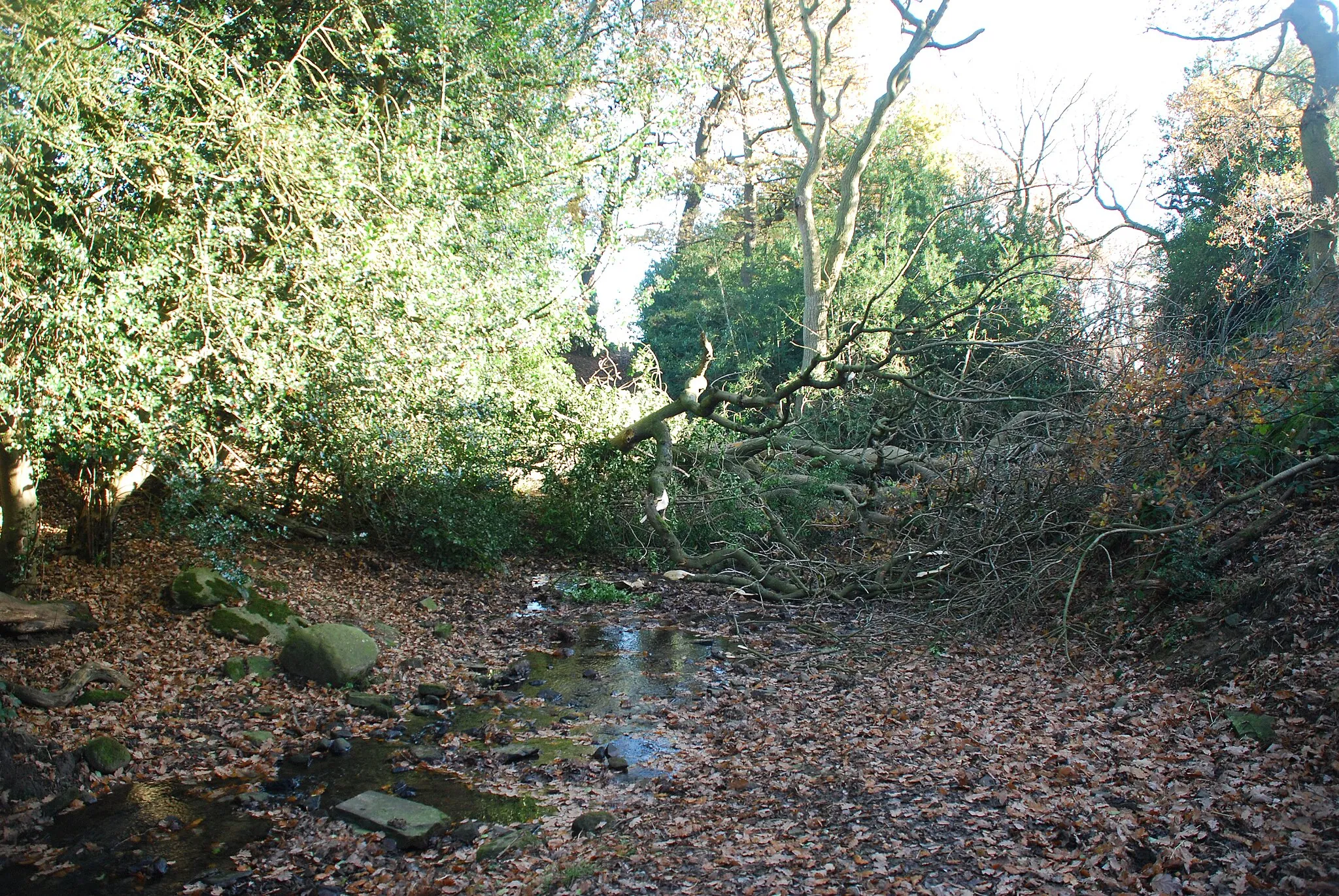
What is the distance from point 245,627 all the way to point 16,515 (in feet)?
7.50

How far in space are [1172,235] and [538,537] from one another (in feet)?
50.9

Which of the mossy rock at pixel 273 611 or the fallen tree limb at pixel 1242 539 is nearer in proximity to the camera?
the fallen tree limb at pixel 1242 539

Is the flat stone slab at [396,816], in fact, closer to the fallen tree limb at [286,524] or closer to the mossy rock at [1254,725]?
the fallen tree limb at [286,524]

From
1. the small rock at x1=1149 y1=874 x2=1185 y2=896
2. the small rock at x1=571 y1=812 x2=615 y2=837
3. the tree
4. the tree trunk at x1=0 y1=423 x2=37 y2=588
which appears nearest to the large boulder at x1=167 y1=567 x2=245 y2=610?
the tree trunk at x1=0 y1=423 x2=37 y2=588

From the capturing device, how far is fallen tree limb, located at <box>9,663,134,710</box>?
262 inches

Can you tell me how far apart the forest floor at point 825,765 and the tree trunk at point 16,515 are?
1.61 feet

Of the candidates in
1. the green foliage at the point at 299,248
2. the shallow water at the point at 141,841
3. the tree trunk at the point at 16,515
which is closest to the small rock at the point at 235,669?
the green foliage at the point at 299,248

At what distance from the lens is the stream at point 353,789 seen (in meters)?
4.82

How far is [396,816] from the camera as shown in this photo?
5441 mm

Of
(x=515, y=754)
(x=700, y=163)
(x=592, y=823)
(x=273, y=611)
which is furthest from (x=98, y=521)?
(x=700, y=163)

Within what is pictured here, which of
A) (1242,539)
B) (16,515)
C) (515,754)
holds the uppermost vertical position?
(1242,539)

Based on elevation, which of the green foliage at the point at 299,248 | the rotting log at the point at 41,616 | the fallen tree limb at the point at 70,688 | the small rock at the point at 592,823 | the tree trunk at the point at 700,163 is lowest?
the small rock at the point at 592,823

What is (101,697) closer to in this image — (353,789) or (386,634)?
(353,789)

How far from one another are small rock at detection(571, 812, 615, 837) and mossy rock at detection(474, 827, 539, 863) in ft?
0.83
